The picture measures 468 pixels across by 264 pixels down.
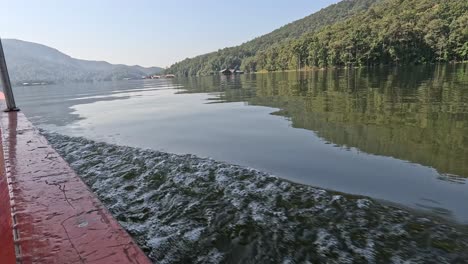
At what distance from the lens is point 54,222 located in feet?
6.02

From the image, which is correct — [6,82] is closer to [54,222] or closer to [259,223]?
[54,222]

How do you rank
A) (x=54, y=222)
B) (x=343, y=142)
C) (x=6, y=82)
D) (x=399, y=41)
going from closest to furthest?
(x=54, y=222)
(x=343, y=142)
(x=6, y=82)
(x=399, y=41)

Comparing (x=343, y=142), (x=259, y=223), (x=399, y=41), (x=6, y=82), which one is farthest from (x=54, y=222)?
(x=399, y=41)

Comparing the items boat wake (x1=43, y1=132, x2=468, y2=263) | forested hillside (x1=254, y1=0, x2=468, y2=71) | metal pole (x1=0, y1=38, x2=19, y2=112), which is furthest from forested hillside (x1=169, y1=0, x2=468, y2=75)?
metal pole (x1=0, y1=38, x2=19, y2=112)

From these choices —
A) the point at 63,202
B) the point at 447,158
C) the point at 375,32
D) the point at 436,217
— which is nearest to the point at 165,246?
the point at 63,202

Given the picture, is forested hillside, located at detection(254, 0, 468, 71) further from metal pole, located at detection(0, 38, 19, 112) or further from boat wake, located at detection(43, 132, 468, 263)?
metal pole, located at detection(0, 38, 19, 112)

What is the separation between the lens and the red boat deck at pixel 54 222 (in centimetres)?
149

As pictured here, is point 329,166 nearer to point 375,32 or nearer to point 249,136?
point 249,136

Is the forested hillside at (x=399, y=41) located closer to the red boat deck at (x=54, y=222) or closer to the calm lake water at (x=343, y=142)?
the calm lake water at (x=343, y=142)

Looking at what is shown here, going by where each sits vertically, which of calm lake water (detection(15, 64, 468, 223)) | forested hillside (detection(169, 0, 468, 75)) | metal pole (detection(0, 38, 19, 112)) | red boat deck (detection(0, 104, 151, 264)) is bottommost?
calm lake water (detection(15, 64, 468, 223))

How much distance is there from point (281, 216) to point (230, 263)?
918mm

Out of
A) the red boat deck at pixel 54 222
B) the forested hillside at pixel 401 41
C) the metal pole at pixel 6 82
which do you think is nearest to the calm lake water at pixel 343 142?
the metal pole at pixel 6 82

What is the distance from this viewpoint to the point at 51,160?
3.31m

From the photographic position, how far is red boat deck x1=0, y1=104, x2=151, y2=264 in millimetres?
1491
